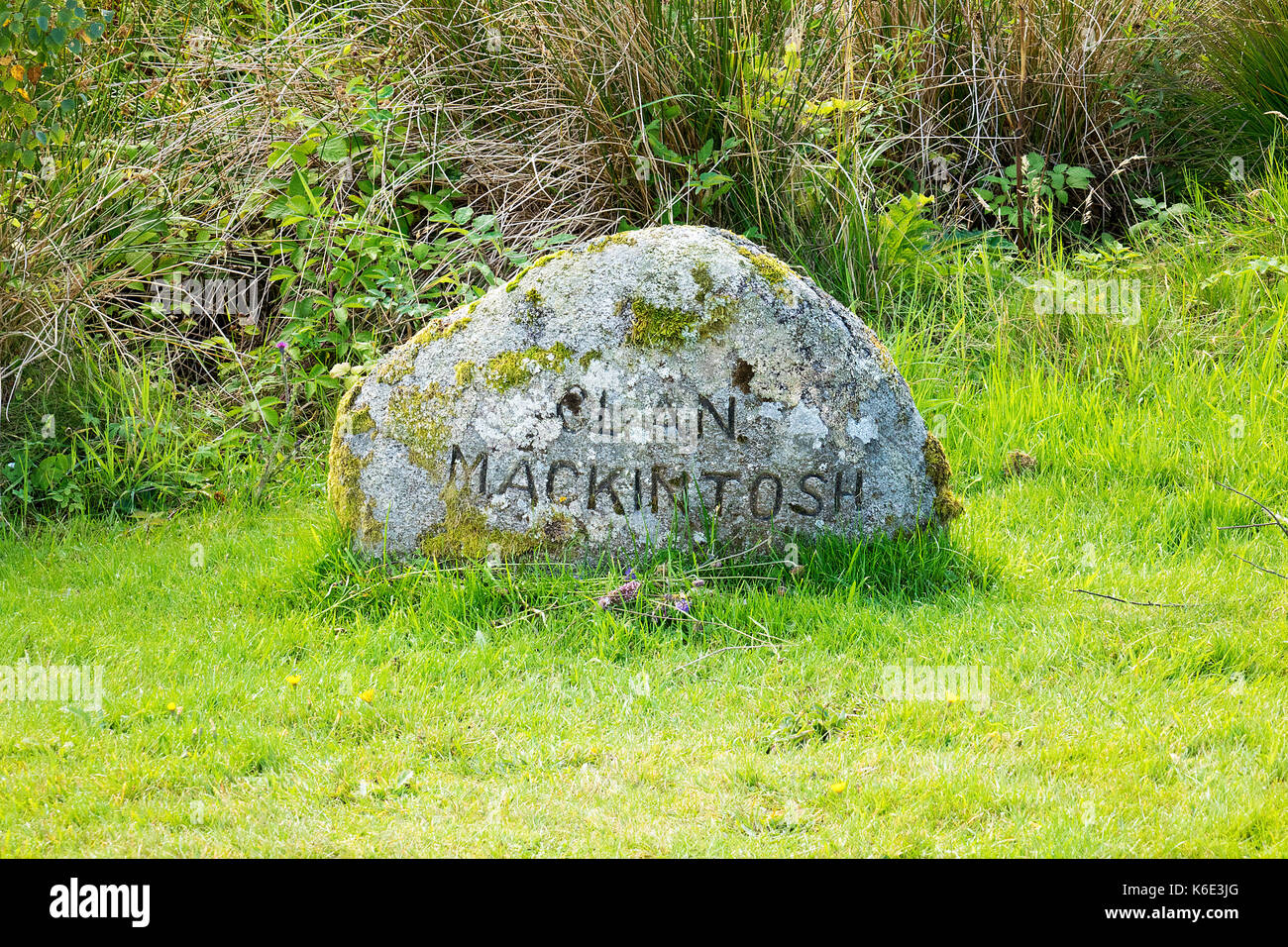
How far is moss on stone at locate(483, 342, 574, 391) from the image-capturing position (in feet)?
14.0

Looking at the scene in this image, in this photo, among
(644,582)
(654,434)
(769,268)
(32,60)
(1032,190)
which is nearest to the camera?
(644,582)

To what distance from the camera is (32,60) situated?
16.7 ft

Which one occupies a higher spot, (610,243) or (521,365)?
(610,243)

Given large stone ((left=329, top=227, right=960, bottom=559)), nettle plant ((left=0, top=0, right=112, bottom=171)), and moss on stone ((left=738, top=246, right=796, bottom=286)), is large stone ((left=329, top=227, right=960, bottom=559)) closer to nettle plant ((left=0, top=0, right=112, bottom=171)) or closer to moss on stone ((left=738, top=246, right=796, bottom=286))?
moss on stone ((left=738, top=246, right=796, bottom=286))

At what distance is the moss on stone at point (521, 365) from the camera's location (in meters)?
4.28

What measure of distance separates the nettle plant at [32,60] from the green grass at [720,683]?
165 cm

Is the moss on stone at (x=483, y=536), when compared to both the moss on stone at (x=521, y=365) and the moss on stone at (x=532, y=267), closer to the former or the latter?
the moss on stone at (x=521, y=365)

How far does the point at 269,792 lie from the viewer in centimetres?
321
